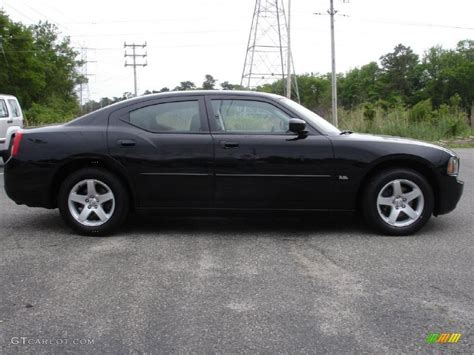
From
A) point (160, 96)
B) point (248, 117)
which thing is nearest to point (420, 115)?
point (248, 117)

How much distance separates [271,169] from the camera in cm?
522

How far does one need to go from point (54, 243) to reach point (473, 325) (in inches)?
148

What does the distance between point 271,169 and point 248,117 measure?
61cm

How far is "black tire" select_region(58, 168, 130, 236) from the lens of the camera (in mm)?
5332

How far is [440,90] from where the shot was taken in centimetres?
9131

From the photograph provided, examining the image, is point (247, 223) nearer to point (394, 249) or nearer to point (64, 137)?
point (394, 249)

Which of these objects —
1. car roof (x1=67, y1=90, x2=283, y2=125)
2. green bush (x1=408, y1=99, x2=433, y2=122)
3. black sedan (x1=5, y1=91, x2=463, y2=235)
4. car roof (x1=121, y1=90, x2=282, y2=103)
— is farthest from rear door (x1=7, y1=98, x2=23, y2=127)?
green bush (x1=408, y1=99, x2=433, y2=122)

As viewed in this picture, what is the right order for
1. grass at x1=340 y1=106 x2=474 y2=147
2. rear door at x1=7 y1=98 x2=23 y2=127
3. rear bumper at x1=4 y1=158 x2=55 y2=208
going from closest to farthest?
rear bumper at x1=4 y1=158 x2=55 y2=208 < rear door at x1=7 y1=98 x2=23 y2=127 < grass at x1=340 y1=106 x2=474 y2=147

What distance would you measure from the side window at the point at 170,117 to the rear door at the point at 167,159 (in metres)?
0.01

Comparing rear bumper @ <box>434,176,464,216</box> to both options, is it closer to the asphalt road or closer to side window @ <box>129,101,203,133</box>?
the asphalt road

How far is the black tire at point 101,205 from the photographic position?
5332 millimetres

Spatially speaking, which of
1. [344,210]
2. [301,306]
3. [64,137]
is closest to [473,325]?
[301,306]

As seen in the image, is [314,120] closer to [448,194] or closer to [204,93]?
[204,93]

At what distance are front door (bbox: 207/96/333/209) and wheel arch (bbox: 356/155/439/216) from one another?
380mm
